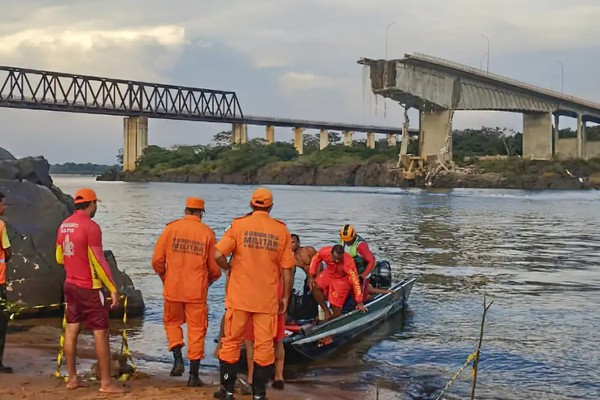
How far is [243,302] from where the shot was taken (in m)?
7.27

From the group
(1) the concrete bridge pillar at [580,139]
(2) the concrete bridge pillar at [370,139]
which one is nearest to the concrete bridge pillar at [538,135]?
(1) the concrete bridge pillar at [580,139]

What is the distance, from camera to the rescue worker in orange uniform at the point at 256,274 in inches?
286

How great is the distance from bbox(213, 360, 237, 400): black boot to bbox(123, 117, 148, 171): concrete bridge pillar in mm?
132195

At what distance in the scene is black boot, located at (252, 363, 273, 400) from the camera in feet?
24.4

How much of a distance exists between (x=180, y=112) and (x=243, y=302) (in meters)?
133

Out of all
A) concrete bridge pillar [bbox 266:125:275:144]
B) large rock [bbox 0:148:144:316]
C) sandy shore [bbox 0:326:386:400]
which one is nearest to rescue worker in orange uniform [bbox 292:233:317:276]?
sandy shore [bbox 0:326:386:400]

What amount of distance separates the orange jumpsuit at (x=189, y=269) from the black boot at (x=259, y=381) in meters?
1.09

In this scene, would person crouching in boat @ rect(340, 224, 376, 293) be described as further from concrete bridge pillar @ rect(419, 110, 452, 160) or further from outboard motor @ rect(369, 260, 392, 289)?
concrete bridge pillar @ rect(419, 110, 452, 160)

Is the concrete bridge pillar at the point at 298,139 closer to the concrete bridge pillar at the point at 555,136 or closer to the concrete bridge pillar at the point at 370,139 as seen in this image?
the concrete bridge pillar at the point at 370,139

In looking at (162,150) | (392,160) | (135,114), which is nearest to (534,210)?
(392,160)

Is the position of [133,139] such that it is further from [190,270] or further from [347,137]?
[190,270]

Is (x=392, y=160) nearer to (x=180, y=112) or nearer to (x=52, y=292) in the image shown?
(x=180, y=112)

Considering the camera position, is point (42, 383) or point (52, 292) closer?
point (42, 383)

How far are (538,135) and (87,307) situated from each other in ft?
358
